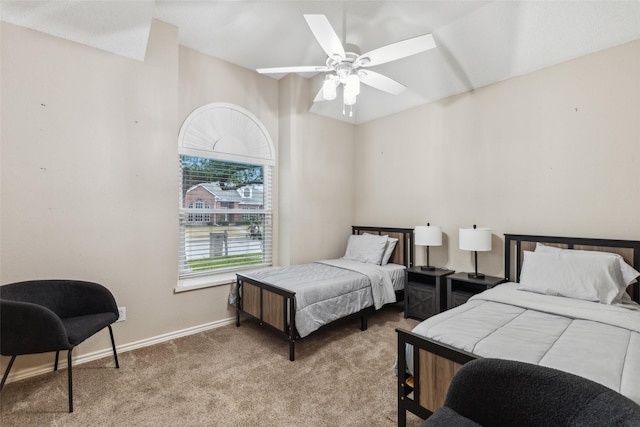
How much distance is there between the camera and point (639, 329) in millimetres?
1724

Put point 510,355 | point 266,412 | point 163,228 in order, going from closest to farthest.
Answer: point 510,355, point 266,412, point 163,228

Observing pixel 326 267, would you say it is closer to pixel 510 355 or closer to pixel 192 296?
pixel 192 296

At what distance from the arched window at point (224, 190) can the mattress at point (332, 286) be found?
61 cm

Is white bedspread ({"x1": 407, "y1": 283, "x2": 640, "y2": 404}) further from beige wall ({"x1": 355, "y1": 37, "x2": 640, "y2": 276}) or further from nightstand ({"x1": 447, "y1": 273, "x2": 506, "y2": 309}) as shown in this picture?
beige wall ({"x1": 355, "y1": 37, "x2": 640, "y2": 276})

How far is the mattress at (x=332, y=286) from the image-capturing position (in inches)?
107

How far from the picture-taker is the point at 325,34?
6.45ft

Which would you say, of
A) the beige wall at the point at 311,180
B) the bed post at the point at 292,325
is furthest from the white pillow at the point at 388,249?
the bed post at the point at 292,325

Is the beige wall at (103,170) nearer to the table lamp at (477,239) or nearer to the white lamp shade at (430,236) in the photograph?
the white lamp shade at (430,236)

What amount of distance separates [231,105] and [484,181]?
3075 mm

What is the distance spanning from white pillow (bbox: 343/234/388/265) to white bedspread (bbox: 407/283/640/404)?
5.40ft

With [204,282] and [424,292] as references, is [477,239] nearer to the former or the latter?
[424,292]

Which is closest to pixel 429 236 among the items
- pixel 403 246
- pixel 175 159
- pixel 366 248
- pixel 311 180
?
pixel 403 246

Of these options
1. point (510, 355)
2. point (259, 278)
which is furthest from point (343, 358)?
point (510, 355)

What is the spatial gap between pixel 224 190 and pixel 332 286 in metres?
1.77
